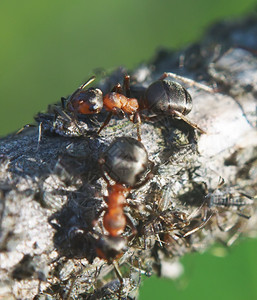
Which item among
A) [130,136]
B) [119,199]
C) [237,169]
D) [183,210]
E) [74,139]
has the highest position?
[74,139]

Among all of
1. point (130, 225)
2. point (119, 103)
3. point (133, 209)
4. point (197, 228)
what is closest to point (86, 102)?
point (119, 103)

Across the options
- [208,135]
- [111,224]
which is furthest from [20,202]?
[208,135]

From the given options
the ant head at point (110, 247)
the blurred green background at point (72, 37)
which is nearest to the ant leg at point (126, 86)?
the ant head at point (110, 247)

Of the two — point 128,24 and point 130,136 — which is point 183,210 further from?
point 128,24

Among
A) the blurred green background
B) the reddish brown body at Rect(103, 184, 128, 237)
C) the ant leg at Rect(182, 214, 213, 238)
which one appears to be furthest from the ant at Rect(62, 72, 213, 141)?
the blurred green background

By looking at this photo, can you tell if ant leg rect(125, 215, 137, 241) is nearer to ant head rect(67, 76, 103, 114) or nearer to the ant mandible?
the ant mandible

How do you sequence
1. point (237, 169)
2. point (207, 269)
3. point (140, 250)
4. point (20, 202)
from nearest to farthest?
1. point (20, 202)
2. point (140, 250)
3. point (237, 169)
4. point (207, 269)
